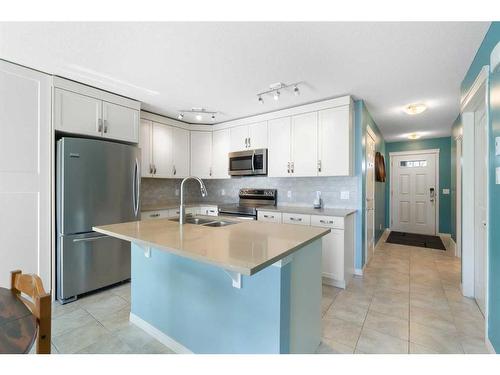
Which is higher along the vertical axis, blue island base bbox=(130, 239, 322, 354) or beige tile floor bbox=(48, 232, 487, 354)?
blue island base bbox=(130, 239, 322, 354)

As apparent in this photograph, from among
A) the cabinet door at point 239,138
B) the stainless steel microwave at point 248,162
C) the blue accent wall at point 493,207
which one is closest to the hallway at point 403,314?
the blue accent wall at point 493,207

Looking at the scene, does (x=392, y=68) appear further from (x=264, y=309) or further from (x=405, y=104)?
(x=264, y=309)

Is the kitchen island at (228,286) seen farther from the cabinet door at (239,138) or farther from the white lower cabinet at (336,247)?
the cabinet door at (239,138)

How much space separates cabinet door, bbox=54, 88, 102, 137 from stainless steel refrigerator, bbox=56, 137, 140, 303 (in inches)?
8.4

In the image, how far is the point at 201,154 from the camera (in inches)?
174

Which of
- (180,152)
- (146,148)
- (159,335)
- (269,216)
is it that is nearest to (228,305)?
(159,335)

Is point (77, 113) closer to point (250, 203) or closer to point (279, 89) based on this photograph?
point (279, 89)

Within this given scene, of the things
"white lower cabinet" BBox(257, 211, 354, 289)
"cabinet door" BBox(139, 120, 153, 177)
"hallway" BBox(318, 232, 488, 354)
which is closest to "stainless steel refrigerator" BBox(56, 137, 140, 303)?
"cabinet door" BBox(139, 120, 153, 177)

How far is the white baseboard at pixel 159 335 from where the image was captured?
1732 mm

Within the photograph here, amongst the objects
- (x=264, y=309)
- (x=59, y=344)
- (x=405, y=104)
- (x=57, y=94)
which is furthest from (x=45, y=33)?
(x=405, y=104)

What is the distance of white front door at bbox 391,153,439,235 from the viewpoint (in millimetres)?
5789

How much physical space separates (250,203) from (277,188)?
569mm

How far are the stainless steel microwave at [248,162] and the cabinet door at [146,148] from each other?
131cm

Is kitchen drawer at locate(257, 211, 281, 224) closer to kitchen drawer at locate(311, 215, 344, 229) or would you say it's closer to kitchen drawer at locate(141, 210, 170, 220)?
kitchen drawer at locate(311, 215, 344, 229)
